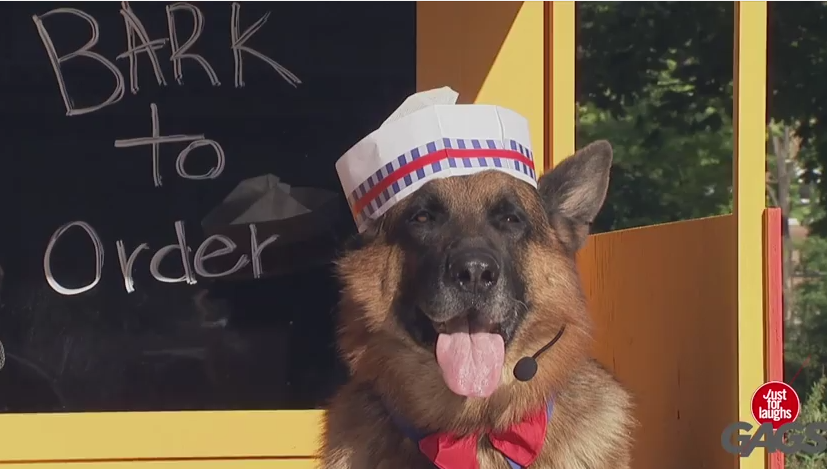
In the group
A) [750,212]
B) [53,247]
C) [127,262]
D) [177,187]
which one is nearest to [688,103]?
[177,187]

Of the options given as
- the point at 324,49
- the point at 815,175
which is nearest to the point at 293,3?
the point at 324,49

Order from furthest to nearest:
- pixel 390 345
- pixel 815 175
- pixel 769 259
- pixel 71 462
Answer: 1. pixel 815 175
2. pixel 71 462
3. pixel 769 259
4. pixel 390 345

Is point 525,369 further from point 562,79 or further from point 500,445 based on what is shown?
point 562,79

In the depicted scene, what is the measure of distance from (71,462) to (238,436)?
33.3 inches

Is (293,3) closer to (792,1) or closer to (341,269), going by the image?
(341,269)

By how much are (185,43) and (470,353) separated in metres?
2.85

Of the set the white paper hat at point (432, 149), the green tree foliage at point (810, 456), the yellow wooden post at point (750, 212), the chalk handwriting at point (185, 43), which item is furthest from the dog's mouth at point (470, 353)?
the green tree foliage at point (810, 456)

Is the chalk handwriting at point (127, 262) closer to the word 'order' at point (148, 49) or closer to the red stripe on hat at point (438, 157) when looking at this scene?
the word 'order' at point (148, 49)

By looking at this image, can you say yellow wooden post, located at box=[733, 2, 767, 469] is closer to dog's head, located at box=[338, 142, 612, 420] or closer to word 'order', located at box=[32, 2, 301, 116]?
dog's head, located at box=[338, 142, 612, 420]

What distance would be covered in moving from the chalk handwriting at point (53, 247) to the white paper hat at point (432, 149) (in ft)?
7.53

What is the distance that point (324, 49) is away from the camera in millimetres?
5566

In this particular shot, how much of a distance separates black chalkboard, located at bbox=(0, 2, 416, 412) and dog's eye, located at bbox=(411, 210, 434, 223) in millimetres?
2032

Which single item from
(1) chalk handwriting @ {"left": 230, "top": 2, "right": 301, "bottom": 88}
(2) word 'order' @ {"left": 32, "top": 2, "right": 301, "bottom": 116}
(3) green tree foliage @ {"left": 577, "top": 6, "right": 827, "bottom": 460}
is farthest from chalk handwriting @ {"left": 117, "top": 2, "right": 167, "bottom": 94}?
(3) green tree foliage @ {"left": 577, "top": 6, "right": 827, "bottom": 460}

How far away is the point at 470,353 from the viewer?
337 cm
